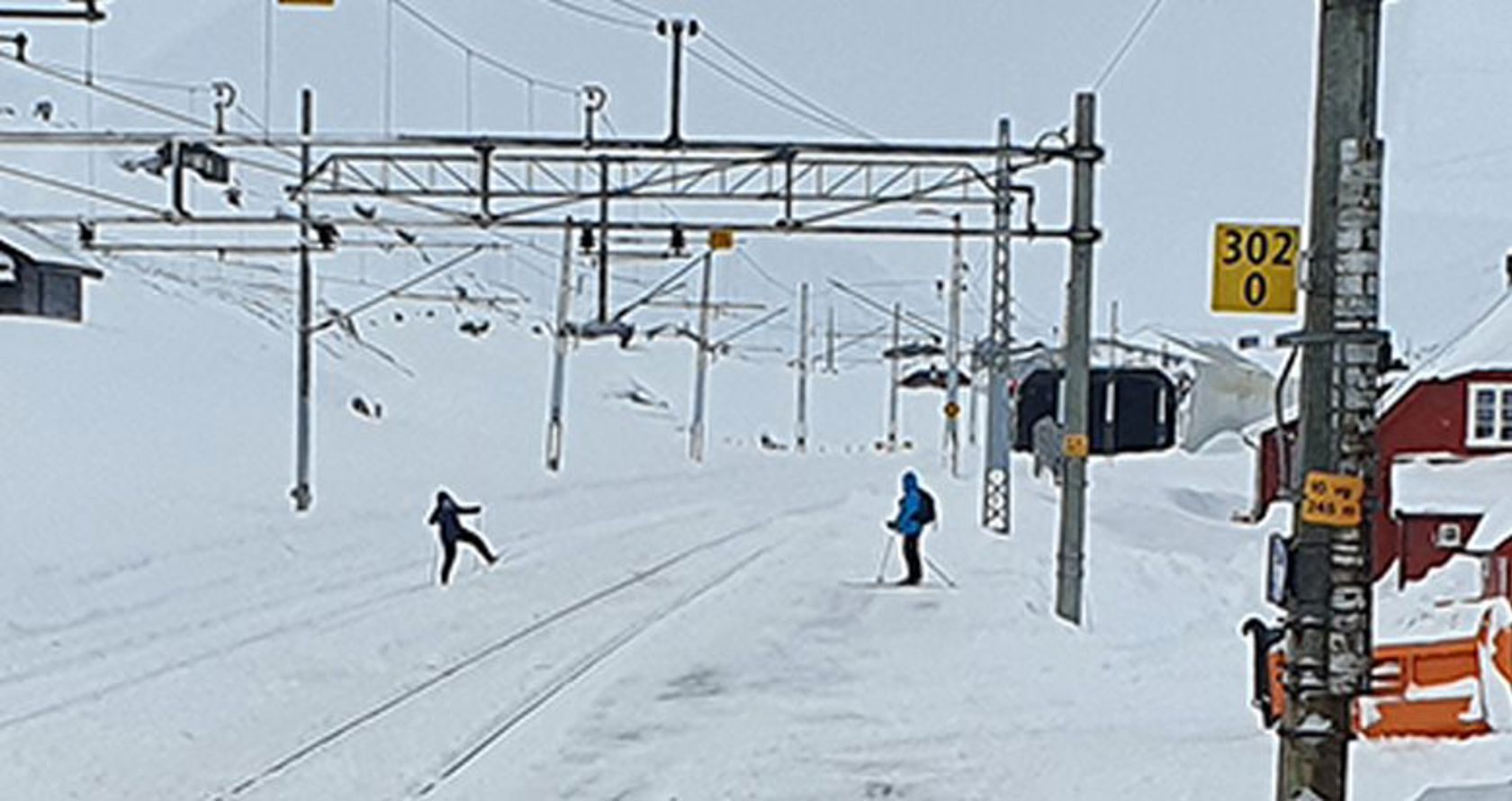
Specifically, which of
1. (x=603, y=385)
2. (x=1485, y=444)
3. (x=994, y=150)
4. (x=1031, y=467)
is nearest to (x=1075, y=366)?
(x=994, y=150)

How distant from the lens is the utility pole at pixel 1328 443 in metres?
7.29

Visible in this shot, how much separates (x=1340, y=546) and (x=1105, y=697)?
7.96 meters

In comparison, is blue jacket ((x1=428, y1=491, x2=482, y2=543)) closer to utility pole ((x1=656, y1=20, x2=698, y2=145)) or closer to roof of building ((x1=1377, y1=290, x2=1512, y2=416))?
utility pole ((x1=656, y1=20, x2=698, y2=145))

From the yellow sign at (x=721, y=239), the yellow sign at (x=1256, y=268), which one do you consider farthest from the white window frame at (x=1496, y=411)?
the yellow sign at (x=1256, y=268)

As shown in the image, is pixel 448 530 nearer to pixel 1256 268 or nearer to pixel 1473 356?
pixel 1256 268

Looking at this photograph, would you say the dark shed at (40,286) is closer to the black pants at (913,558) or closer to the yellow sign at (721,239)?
the yellow sign at (721,239)

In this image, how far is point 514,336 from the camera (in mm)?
91562

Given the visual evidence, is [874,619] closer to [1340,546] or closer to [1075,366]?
[1075,366]

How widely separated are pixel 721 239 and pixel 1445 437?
18090 millimetres

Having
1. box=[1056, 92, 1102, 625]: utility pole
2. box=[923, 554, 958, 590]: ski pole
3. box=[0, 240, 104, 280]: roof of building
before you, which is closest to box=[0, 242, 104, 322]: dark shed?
box=[0, 240, 104, 280]: roof of building

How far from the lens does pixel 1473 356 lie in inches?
1374

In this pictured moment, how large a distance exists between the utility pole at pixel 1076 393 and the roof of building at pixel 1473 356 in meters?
14.4

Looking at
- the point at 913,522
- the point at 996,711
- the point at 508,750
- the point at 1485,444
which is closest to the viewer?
the point at 508,750

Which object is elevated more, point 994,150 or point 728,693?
point 994,150
